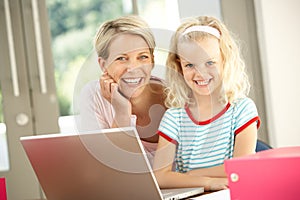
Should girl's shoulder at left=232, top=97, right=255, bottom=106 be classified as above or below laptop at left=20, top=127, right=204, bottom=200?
above

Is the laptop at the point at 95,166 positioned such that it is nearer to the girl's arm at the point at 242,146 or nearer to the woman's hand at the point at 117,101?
the girl's arm at the point at 242,146

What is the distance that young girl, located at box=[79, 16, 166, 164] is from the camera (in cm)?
161

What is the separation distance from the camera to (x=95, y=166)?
1.17 metres

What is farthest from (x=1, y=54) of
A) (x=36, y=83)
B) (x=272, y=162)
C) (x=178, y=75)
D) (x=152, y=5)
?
(x=272, y=162)

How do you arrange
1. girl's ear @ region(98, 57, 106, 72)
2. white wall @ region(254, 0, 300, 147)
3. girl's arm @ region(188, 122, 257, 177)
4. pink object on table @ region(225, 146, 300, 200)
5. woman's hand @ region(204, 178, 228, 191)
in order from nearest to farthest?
pink object on table @ region(225, 146, 300, 200), woman's hand @ region(204, 178, 228, 191), girl's arm @ region(188, 122, 257, 177), girl's ear @ region(98, 57, 106, 72), white wall @ region(254, 0, 300, 147)

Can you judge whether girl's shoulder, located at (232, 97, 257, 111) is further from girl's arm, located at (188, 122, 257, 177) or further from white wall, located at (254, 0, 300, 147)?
white wall, located at (254, 0, 300, 147)

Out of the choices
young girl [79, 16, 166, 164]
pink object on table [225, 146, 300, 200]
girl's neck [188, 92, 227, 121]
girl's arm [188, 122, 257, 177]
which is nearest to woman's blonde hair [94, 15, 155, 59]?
young girl [79, 16, 166, 164]

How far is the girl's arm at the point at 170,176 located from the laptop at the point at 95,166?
7 centimetres

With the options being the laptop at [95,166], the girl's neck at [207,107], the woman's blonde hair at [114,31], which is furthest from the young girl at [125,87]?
the laptop at [95,166]

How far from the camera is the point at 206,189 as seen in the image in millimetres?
1403

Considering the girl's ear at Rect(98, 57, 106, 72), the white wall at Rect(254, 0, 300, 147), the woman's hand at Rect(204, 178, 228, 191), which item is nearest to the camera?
the woman's hand at Rect(204, 178, 228, 191)

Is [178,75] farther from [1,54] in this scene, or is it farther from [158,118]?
[1,54]

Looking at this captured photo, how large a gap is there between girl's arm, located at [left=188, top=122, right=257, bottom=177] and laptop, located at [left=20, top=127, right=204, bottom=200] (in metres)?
0.25

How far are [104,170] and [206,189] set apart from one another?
13.9 inches
